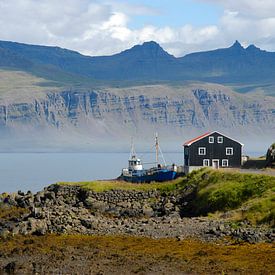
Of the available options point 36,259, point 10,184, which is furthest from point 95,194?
point 10,184

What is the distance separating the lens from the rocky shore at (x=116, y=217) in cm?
5712

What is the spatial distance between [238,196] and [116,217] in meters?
12.1

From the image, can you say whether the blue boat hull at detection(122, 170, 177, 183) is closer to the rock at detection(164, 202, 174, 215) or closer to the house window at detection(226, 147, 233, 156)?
the house window at detection(226, 147, 233, 156)

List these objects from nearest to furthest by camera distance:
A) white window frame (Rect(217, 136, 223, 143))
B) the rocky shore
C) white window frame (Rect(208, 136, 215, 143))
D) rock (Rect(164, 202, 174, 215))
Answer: the rocky shore → rock (Rect(164, 202, 174, 215)) → white window frame (Rect(217, 136, 223, 143)) → white window frame (Rect(208, 136, 215, 143))

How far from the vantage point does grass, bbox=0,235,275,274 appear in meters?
47.3

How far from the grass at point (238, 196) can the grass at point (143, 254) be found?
331 inches

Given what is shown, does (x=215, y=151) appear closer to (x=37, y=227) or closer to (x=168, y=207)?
(x=168, y=207)

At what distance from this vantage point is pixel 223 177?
257 ft

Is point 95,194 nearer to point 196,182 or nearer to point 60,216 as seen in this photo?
point 196,182

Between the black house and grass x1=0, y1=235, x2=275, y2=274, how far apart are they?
1706 inches

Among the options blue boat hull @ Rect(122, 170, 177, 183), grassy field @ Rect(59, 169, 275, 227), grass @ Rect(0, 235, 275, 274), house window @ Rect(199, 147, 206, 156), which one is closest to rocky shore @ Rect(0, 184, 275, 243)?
grassy field @ Rect(59, 169, 275, 227)

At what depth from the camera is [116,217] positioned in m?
75.6

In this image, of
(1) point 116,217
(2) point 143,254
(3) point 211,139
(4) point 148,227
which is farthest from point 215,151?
(2) point 143,254

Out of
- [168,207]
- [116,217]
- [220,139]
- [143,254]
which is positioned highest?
[220,139]
